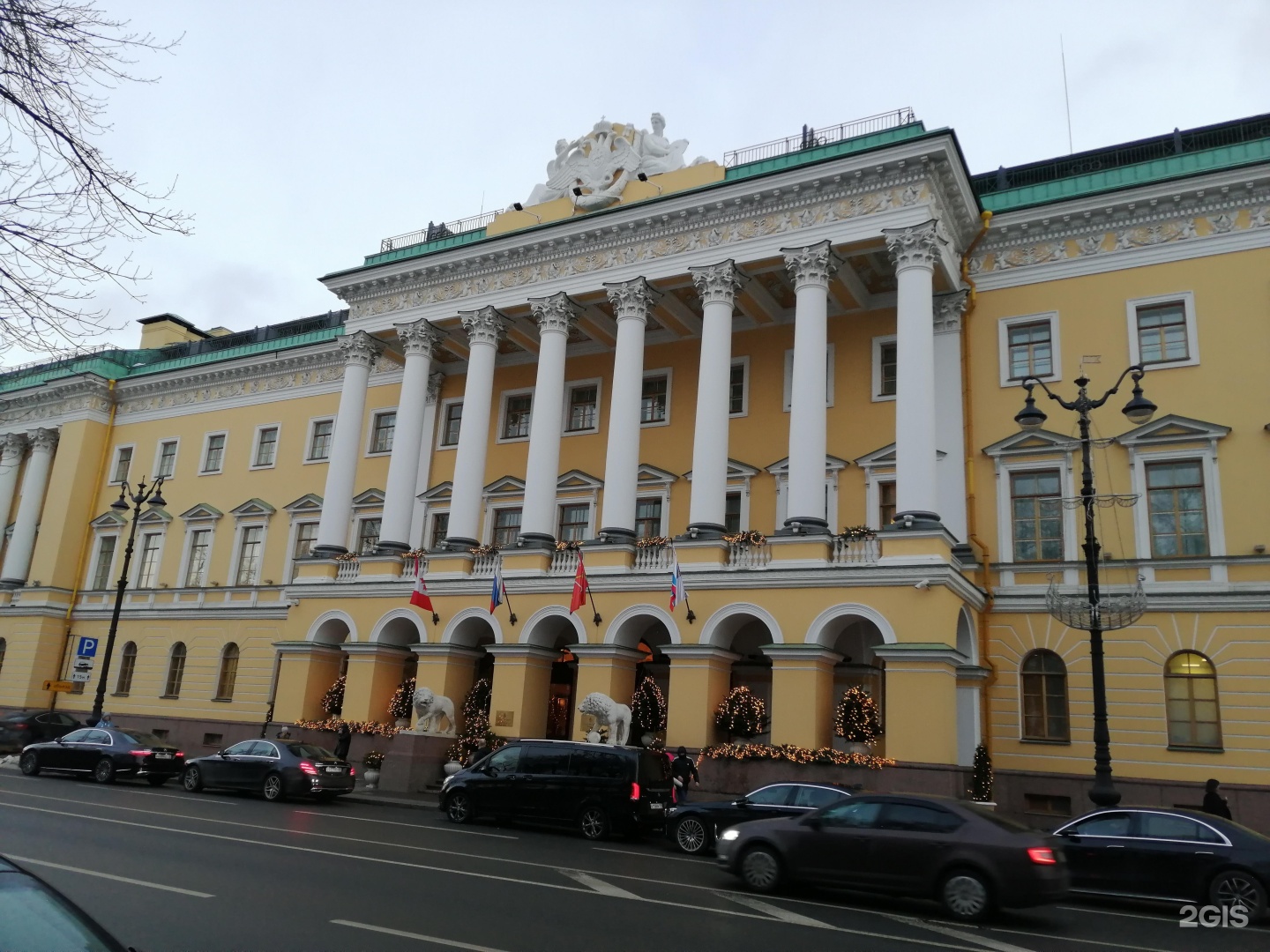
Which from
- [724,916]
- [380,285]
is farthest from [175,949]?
[380,285]

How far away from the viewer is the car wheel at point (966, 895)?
11477 mm

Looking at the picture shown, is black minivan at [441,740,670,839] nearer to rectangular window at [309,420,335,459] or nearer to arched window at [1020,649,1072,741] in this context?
arched window at [1020,649,1072,741]

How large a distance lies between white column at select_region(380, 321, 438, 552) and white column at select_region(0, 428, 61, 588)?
2125 centimetres

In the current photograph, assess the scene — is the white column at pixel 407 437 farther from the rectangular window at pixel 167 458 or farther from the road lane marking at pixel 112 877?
the road lane marking at pixel 112 877

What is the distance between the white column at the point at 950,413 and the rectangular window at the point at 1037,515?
1296 millimetres

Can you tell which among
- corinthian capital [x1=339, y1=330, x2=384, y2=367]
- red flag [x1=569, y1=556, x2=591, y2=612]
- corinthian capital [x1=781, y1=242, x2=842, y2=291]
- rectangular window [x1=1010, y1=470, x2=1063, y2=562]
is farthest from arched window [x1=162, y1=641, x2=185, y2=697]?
rectangular window [x1=1010, y1=470, x2=1063, y2=562]

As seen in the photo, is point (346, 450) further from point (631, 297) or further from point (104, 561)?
point (104, 561)

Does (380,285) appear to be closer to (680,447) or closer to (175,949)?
(680,447)

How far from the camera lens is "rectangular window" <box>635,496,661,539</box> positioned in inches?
1170

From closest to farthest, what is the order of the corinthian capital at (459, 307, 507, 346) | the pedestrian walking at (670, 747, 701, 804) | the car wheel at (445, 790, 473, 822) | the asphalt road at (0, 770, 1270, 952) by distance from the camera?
1. the asphalt road at (0, 770, 1270, 952)
2. the car wheel at (445, 790, 473, 822)
3. the pedestrian walking at (670, 747, 701, 804)
4. the corinthian capital at (459, 307, 507, 346)

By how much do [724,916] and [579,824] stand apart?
810 centimetres

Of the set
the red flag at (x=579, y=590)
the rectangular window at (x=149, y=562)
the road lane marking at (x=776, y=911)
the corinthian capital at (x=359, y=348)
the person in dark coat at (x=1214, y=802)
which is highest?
the corinthian capital at (x=359, y=348)

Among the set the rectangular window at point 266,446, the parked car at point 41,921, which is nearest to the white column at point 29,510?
the rectangular window at point 266,446

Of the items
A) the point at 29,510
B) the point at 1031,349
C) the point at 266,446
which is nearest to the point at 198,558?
the point at 266,446
